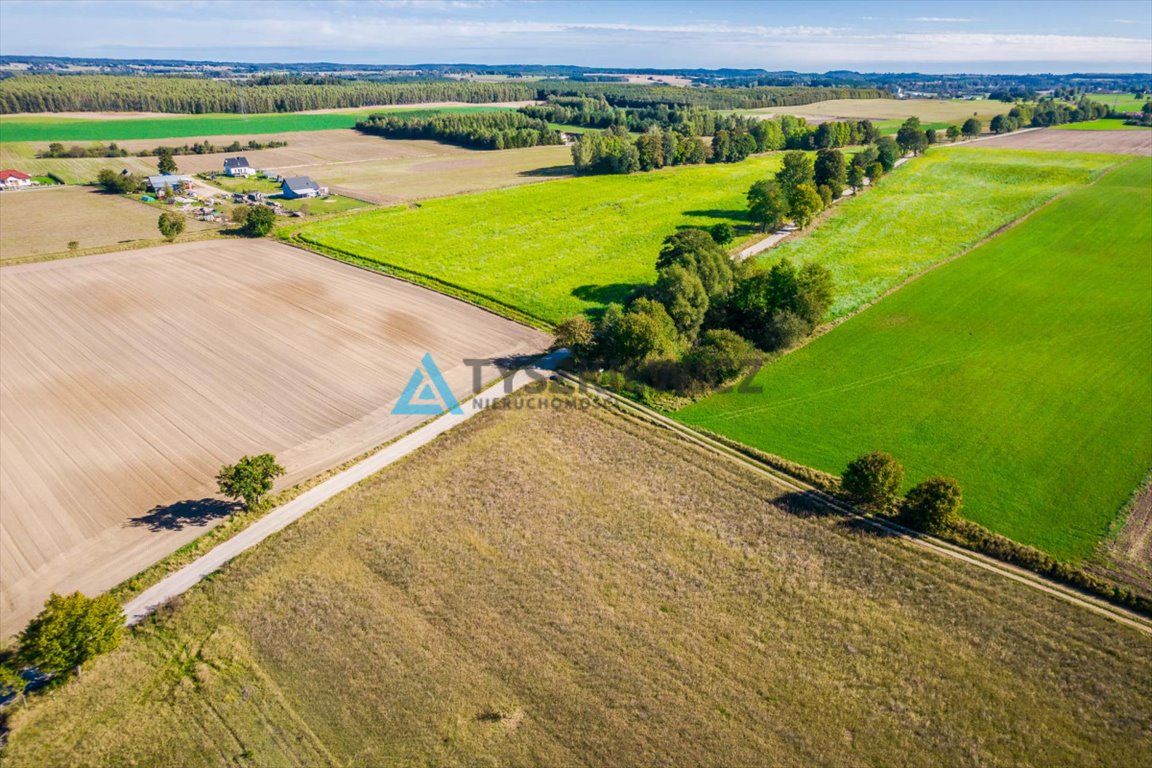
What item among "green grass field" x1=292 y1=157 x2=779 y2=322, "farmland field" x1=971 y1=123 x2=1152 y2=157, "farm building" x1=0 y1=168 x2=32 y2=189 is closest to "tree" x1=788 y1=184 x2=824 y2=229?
"green grass field" x1=292 y1=157 x2=779 y2=322

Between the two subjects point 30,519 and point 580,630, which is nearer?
point 580,630

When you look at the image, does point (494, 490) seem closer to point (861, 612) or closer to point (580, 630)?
point (580, 630)

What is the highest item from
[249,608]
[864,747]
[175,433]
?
[175,433]

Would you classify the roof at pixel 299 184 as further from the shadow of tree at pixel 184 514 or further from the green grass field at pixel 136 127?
the shadow of tree at pixel 184 514

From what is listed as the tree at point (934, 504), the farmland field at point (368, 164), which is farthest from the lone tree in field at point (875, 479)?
the farmland field at point (368, 164)

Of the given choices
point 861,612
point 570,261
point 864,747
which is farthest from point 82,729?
point 570,261

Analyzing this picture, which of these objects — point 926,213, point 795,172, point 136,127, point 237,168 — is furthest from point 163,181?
point 926,213

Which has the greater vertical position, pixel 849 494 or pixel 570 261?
pixel 570 261

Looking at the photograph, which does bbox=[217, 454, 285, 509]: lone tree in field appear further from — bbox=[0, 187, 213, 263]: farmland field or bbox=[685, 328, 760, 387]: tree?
bbox=[0, 187, 213, 263]: farmland field

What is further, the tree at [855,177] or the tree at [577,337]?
the tree at [855,177]
